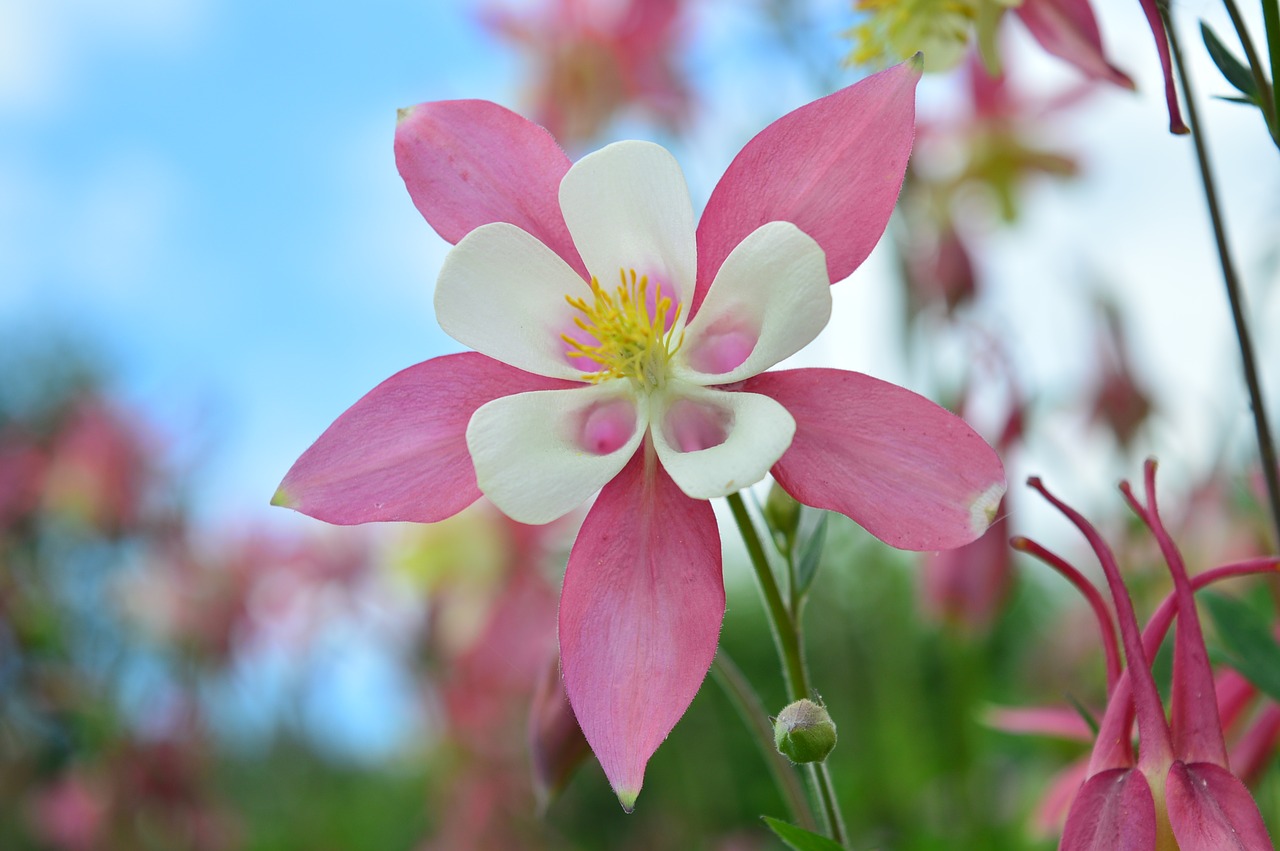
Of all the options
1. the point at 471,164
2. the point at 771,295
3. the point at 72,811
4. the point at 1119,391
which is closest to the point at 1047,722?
the point at 771,295

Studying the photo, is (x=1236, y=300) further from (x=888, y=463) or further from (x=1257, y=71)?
(x=888, y=463)

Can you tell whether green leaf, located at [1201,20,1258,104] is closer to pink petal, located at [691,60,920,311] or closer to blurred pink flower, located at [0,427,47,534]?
pink petal, located at [691,60,920,311]

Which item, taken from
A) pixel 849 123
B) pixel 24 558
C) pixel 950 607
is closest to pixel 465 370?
pixel 849 123

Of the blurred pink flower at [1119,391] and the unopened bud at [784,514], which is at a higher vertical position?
the unopened bud at [784,514]

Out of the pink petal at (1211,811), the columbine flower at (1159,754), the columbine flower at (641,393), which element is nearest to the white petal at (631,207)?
the columbine flower at (641,393)

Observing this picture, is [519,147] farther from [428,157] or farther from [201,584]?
[201,584]

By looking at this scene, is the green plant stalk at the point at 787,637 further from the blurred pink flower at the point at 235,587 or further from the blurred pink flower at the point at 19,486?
the blurred pink flower at the point at 19,486
